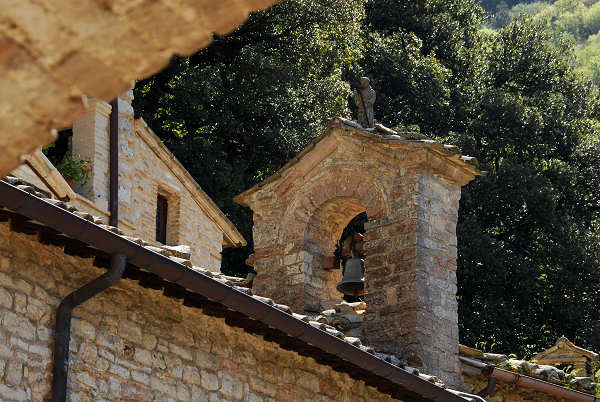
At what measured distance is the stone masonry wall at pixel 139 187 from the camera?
15.8 m

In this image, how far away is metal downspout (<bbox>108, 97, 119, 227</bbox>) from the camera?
1573cm

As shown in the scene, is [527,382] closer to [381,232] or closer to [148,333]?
[381,232]

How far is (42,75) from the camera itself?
2.30 m

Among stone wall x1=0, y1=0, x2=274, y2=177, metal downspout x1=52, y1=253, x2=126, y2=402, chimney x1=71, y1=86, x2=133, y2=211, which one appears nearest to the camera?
stone wall x1=0, y1=0, x2=274, y2=177

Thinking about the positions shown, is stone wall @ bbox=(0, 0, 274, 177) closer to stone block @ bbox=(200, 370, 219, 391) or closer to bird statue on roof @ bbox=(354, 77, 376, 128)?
stone block @ bbox=(200, 370, 219, 391)

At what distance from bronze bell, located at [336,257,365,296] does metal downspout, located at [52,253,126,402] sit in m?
4.23

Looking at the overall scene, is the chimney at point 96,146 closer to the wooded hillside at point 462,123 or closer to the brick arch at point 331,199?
the brick arch at point 331,199

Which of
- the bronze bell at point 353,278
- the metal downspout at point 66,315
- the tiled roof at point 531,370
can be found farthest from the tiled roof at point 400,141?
the metal downspout at point 66,315

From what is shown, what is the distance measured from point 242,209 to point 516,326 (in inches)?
248

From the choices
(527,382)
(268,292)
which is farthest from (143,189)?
(527,382)

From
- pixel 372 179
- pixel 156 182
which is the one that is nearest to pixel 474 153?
pixel 156 182

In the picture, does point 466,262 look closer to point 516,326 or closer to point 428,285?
point 516,326

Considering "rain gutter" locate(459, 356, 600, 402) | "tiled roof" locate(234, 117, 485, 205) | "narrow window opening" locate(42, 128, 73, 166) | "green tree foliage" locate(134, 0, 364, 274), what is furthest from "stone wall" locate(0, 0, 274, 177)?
"green tree foliage" locate(134, 0, 364, 274)

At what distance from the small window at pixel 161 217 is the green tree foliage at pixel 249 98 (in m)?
3.95
